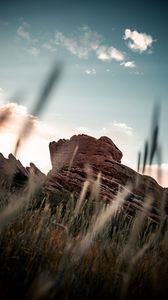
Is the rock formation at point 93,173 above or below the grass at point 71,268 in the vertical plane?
above

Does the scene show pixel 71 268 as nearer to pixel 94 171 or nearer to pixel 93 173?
pixel 93 173

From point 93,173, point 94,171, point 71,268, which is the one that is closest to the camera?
point 71,268

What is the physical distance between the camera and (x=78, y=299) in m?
2.61

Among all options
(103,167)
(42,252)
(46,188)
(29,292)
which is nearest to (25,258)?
(42,252)

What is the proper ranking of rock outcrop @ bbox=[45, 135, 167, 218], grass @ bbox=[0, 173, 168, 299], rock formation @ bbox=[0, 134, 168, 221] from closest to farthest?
grass @ bbox=[0, 173, 168, 299]
rock formation @ bbox=[0, 134, 168, 221]
rock outcrop @ bbox=[45, 135, 167, 218]

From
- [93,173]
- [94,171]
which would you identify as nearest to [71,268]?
[93,173]

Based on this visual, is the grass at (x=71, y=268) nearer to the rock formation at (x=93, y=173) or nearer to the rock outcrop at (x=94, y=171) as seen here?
the rock formation at (x=93, y=173)

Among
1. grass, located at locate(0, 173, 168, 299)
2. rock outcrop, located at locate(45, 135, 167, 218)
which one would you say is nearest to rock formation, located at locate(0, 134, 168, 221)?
rock outcrop, located at locate(45, 135, 167, 218)

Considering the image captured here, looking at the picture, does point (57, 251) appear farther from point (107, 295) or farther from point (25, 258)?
point (107, 295)

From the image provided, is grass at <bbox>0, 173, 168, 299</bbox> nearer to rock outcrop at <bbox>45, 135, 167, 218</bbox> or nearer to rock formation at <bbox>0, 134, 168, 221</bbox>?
rock formation at <bbox>0, 134, 168, 221</bbox>

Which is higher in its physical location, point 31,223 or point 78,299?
point 31,223

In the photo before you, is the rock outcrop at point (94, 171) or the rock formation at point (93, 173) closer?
the rock formation at point (93, 173)

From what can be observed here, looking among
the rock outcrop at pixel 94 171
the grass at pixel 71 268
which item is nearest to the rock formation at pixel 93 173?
the rock outcrop at pixel 94 171

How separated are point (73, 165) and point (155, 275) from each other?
59.5 ft
